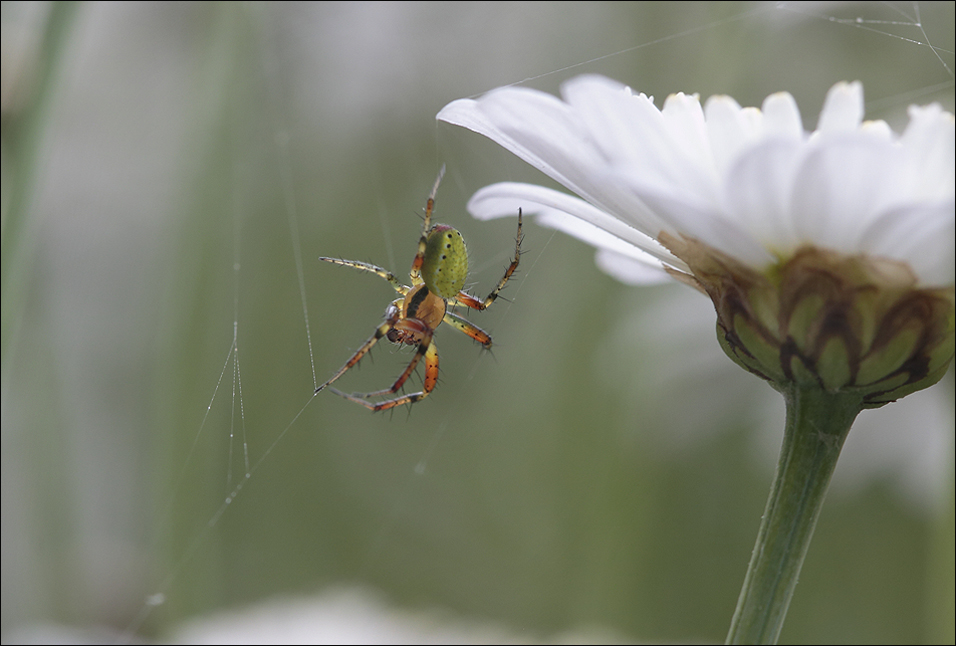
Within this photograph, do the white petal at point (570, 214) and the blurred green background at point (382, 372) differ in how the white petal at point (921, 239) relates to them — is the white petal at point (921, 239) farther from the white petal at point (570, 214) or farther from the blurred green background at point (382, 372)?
the blurred green background at point (382, 372)

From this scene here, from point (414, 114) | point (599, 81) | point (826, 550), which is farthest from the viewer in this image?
point (414, 114)

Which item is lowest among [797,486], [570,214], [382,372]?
[797,486]

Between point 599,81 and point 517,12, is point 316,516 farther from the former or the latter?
point 599,81

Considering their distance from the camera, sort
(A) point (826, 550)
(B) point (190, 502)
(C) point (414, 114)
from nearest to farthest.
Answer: (B) point (190, 502), (A) point (826, 550), (C) point (414, 114)

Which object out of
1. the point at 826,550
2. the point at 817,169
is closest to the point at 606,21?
the point at 826,550

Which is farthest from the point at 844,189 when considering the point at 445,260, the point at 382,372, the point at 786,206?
the point at 382,372

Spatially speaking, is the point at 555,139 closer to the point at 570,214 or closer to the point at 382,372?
the point at 570,214
